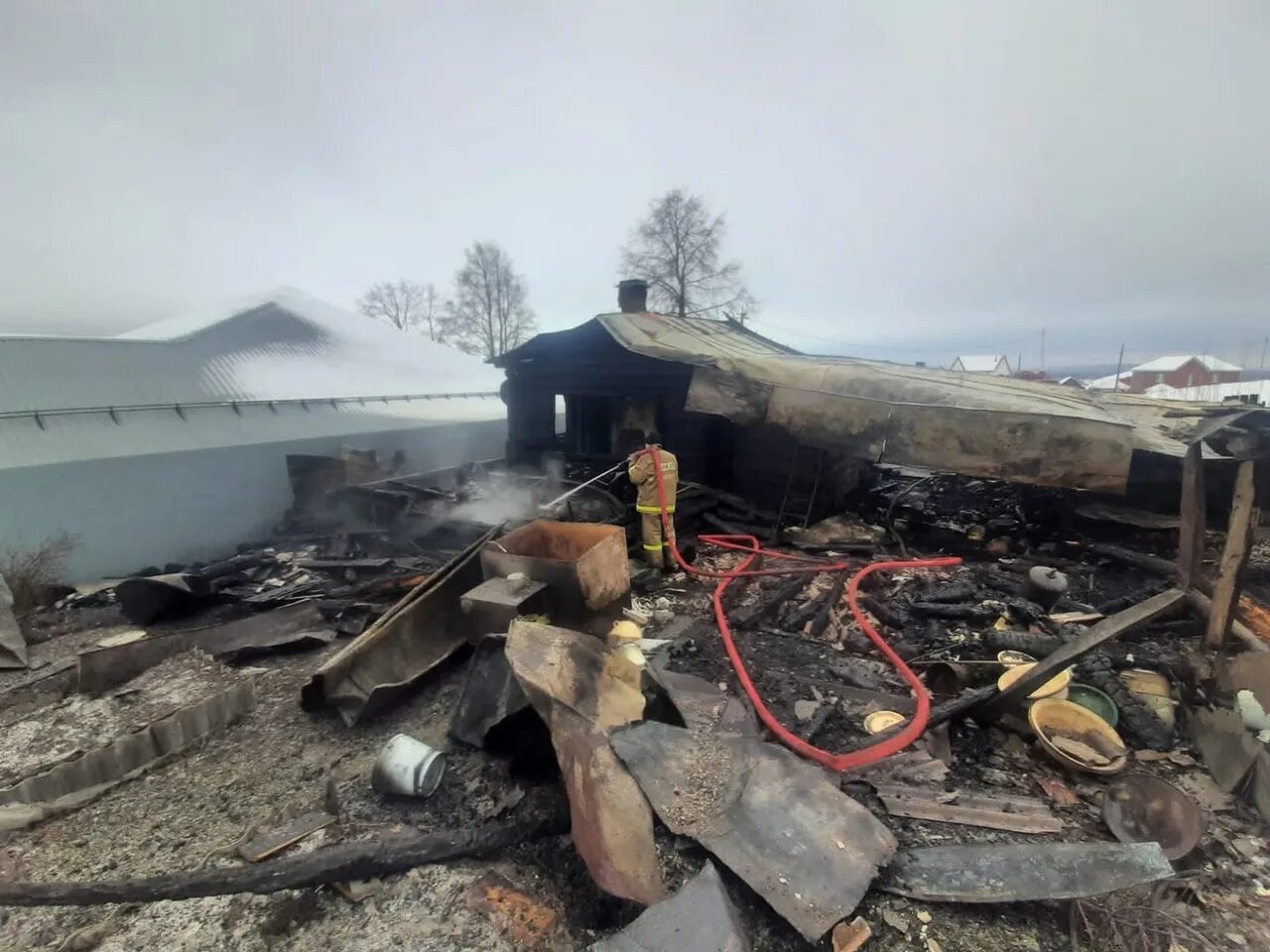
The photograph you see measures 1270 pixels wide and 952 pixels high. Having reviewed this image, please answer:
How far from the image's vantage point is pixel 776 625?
5.82 m

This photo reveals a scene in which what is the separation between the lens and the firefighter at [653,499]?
23.3ft

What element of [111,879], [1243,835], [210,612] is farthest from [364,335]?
[1243,835]

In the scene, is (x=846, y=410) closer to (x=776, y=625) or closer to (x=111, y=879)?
(x=776, y=625)

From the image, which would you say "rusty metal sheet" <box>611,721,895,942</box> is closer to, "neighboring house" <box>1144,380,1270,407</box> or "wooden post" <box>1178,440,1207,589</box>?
"wooden post" <box>1178,440,1207,589</box>

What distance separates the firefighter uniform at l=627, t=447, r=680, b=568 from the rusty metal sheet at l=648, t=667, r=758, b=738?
→ 3117 millimetres

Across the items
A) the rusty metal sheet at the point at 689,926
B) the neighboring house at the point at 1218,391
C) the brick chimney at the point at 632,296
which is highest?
the brick chimney at the point at 632,296

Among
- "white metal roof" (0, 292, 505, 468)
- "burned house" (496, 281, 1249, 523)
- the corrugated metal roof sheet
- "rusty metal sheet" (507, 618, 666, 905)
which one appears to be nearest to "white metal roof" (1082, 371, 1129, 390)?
"burned house" (496, 281, 1249, 523)

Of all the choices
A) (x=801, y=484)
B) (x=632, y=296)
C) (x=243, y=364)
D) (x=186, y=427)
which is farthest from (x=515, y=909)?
(x=243, y=364)

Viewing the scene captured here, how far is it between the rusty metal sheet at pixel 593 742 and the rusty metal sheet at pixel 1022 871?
1.25 metres

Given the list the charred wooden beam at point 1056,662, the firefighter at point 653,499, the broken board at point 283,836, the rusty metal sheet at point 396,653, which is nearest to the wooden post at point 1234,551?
the charred wooden beam at point 1056,662

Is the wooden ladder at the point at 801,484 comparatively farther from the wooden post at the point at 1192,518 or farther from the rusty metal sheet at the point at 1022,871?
the rusty metal sheet at the point at 1022,871

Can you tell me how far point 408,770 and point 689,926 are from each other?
2.00 m

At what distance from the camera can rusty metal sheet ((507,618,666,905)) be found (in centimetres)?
268

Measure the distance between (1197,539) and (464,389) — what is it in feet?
55.0
